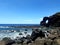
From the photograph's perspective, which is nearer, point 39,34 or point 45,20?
point 39,34

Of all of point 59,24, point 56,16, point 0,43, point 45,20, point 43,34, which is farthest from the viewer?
point 45,20

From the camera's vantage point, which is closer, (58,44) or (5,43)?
(58,44)

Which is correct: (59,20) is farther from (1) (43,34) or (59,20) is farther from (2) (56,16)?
(1) (43,34)

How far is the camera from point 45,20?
73.4m

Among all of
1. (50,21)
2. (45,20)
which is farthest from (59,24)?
(45,20)

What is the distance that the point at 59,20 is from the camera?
56750mm

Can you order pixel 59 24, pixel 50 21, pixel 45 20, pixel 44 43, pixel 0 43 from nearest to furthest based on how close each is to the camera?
pixel 44 43 < pixel 0 43 < pixel 59 24 < pixel 50 21 < pixel 45 20

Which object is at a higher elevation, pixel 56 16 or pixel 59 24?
pixel 56 16

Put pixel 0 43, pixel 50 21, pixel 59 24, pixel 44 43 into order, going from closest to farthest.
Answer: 1. pixel 44 43
2. pixel 0 43
3. pixel 59 24
4. pixel 50 21

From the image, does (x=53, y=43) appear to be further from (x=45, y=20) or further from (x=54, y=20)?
(x=45, y=20)

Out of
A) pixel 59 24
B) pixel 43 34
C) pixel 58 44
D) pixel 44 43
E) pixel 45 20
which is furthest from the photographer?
pixel 45 20

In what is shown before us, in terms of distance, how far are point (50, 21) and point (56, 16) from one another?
628 cm

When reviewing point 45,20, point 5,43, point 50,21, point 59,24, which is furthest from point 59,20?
point 5,43

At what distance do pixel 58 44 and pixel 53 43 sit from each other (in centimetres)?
50
